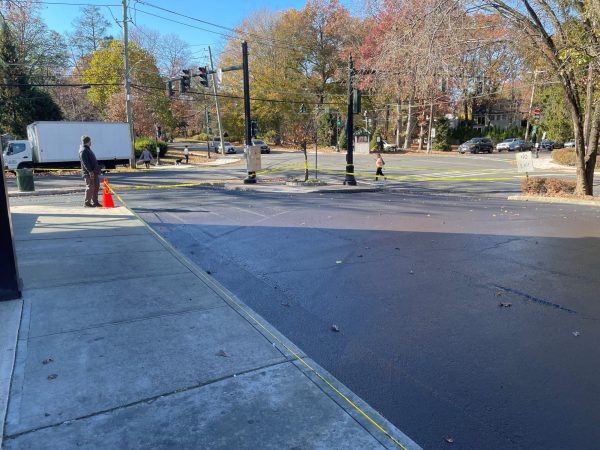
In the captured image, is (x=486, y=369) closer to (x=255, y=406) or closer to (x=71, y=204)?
(x=255, y=406)

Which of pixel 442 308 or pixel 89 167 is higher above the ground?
pixel 89 167

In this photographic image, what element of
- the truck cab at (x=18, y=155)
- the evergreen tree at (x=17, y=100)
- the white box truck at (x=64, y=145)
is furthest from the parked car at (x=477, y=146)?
the truck cab at (x=18, y=155)

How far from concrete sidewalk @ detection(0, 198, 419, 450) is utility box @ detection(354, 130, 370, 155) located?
51.8 meters

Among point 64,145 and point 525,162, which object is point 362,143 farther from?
point 525,162

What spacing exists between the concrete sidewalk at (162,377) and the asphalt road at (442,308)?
39 cm

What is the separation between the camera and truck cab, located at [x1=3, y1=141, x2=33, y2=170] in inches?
1080

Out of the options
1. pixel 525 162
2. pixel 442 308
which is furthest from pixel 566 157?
pixel 442 308

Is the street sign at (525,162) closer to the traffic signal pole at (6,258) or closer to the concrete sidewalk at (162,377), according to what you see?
the concrete sidewalk at (162,377)

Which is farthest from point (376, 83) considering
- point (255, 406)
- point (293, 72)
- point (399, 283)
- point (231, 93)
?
point (231, 93)

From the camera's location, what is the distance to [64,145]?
30.0 m

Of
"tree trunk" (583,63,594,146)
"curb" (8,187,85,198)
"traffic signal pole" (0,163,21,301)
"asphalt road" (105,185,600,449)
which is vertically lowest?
"curb" (8,187,85,198)

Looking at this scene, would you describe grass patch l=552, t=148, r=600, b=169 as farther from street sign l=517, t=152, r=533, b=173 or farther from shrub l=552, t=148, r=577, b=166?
street sign l=517, t=152, r=533, b=173

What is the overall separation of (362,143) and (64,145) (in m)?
36.3

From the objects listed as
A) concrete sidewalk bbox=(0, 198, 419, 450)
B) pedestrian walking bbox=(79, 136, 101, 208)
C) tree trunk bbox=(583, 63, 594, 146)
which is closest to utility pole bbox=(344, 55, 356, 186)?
tree trunk bbox=(583, 63, 594, 146)
